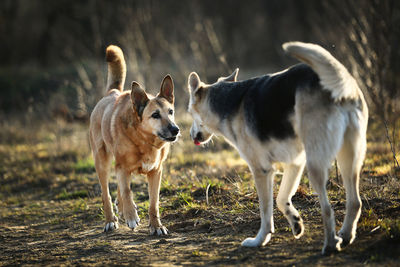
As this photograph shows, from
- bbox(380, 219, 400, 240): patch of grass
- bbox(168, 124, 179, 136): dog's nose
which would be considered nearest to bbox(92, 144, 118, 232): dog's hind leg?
bbox(168, 124, 179, 136): dog's nose

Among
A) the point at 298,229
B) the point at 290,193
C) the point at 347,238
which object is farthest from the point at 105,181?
the point at 347,238

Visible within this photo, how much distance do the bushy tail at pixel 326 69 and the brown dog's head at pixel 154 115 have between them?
1.95m

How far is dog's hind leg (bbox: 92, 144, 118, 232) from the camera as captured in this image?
547 cm

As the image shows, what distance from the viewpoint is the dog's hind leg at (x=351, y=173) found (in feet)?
11.7

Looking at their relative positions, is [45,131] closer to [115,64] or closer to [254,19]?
[115,64]

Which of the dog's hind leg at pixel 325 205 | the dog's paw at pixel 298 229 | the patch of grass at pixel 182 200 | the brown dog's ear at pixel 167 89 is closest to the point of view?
the dog's hind leg at pixel 325 205

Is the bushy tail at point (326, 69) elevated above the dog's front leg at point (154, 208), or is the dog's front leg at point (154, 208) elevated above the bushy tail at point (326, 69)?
the bushy tail at point (326, 69)

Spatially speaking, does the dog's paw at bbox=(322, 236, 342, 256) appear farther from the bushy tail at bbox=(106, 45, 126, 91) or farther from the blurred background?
the blurred background

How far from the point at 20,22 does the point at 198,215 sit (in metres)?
19.4

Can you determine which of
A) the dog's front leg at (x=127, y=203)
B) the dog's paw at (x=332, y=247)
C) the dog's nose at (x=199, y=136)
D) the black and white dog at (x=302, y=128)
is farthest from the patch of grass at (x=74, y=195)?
the dog's paw at (x=332, y=247)

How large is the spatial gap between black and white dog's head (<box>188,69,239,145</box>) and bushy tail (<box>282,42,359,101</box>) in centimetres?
136

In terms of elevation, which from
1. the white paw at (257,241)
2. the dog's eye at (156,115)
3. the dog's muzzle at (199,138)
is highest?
the dog's eye at (156,115)

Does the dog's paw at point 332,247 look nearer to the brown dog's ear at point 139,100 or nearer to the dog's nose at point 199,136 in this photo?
the dog's nose at point 199,136

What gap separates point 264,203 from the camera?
4.06m
